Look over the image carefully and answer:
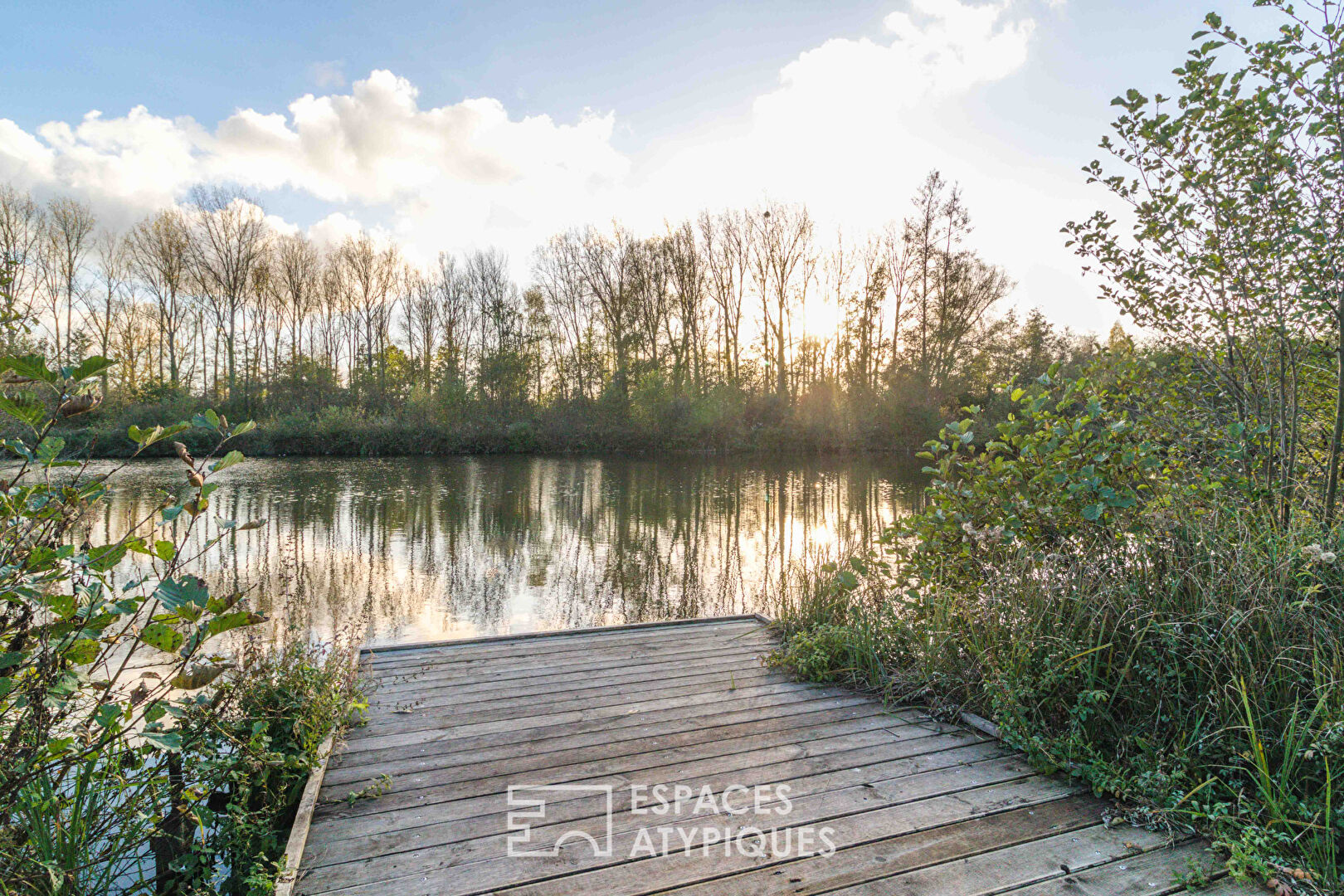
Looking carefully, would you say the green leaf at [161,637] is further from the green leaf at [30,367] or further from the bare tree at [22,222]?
the bare tree at [22,222]

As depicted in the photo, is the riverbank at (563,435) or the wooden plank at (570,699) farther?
the riverbank at (563,435)

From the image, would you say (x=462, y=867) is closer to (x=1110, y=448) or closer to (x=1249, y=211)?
(x=1110, y=448)

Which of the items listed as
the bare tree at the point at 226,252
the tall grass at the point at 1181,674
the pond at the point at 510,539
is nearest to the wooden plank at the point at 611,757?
the tall grass at the point at 1181,674

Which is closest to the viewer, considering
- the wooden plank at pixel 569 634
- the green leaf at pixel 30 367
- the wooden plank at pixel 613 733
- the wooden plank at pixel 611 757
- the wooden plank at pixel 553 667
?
the green leaf at pixel 30 367

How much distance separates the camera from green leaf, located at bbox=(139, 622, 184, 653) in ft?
4.71

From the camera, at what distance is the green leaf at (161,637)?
1437 millimetres

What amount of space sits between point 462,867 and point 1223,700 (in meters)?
2.61

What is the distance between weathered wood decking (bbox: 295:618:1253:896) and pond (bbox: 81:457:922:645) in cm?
205

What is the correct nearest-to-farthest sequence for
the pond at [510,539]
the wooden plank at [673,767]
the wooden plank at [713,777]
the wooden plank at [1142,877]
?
the wooden plank at [1142,877]
the wooden plank at [713,777]
the wooden plank at [673,767]
the pond at [510,539]

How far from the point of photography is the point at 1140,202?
359 centimetres

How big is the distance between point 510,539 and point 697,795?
8.81 metres

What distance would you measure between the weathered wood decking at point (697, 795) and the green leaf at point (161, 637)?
34.5 inches

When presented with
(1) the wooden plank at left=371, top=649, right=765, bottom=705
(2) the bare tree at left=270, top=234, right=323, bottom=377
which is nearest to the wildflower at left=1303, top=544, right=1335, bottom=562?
(1) the wooden plank at left=371, top=649, right=765, bottom=705

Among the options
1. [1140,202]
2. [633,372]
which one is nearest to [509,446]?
[633,372]
